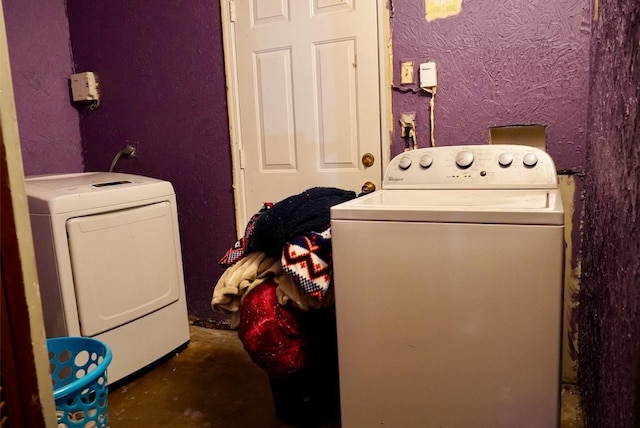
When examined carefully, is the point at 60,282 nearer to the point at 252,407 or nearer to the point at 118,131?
the point at 252,407

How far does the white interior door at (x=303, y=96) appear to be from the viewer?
2086 millimetres

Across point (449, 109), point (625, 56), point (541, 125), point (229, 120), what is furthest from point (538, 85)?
point (229, 120)

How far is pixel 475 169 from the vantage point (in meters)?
1.64

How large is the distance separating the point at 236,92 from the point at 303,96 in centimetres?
38

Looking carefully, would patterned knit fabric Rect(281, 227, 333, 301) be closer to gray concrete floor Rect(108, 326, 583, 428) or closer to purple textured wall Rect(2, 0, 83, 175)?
gray concrete floor Rect(108, 326, 583, 428)

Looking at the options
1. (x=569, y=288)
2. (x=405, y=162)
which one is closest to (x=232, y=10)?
(x=405, y=162)

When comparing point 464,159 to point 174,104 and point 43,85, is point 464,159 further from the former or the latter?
point 43,85

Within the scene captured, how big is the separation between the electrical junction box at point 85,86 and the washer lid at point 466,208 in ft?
6.66

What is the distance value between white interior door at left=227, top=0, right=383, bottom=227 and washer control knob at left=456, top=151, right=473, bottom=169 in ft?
1.64

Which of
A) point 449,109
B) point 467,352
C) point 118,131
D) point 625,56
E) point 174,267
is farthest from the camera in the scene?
point 118,131

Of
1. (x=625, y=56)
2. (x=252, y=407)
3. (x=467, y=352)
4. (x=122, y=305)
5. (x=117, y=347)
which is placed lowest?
(x=252, y=407)

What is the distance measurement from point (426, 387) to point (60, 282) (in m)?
1.44

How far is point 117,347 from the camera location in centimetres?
202

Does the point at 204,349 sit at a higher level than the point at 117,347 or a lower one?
lower
